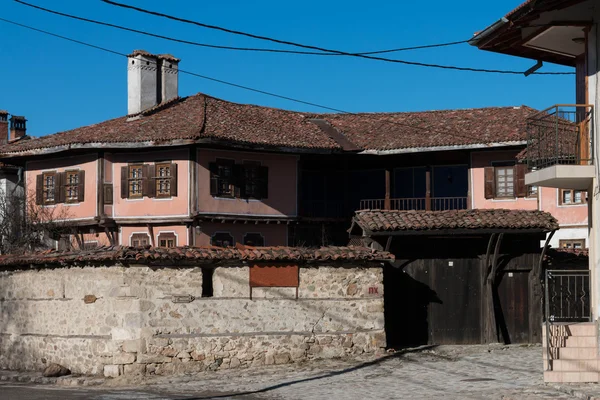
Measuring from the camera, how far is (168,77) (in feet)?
119

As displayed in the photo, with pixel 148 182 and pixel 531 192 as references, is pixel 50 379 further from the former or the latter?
pixel 531 192

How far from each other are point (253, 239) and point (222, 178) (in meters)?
2.46

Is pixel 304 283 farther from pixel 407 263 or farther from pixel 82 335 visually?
pixel 82 335

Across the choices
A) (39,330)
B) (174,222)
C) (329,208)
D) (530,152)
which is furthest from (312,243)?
(530,152)

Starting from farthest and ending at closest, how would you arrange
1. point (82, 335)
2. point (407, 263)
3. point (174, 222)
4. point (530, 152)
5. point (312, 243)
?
1. point (312, 243)
2. point (174, 222)
3. point (407, 263)
4. point (82, 335)
5. point (530, 152)

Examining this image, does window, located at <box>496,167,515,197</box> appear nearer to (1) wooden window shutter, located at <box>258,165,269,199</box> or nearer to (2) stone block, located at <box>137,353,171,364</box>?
(1) wooden window shutter, located at <box>258,165,269,199</box>

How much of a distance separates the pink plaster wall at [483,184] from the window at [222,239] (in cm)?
831

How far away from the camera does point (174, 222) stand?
31.4 meters

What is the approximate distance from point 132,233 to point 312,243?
20.4ft

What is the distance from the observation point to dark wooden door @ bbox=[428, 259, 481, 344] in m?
22.5

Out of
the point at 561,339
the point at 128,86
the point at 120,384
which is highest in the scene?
the point at 128,86

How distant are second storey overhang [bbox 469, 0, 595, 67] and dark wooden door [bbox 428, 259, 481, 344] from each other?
5.90 metres

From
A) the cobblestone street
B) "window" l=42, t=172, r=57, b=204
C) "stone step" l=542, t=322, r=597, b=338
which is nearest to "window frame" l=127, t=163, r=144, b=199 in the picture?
"window" l=42, t=172, r=57, b=204

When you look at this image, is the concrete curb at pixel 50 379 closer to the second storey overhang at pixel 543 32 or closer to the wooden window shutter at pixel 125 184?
the second storey overhang at pixel 543 32
